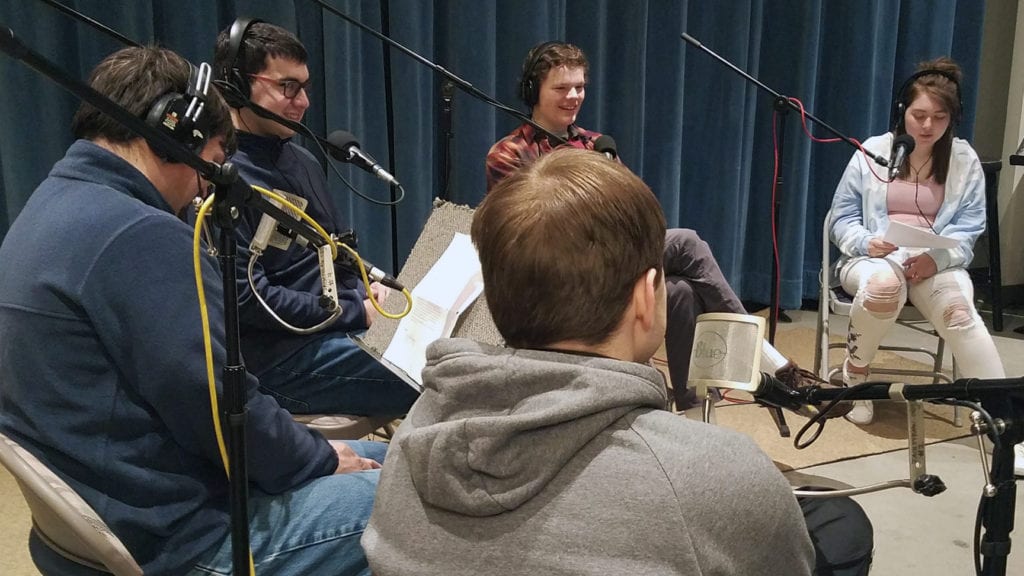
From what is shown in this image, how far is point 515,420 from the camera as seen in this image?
720 millimetres

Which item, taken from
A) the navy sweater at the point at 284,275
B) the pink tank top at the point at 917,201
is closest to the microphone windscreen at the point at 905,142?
the pink tank top at the point at 917,201

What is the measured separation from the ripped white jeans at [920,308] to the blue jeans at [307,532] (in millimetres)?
1912

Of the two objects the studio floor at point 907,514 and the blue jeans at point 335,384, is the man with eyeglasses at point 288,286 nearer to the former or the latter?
the blue jeans at point 335,384

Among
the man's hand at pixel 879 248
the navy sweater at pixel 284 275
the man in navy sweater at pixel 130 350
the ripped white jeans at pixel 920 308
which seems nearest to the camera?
the man in navy sweater at pixel 130 350

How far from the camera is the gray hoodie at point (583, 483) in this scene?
711 mm

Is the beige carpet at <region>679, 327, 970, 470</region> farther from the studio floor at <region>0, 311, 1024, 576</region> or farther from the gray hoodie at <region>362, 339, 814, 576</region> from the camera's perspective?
the gray hoodie at <region>362, 339, 814, 576</region>

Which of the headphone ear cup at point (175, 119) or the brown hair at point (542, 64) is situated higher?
the brown hair at point (542, 64)

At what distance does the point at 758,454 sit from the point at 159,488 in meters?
0.69

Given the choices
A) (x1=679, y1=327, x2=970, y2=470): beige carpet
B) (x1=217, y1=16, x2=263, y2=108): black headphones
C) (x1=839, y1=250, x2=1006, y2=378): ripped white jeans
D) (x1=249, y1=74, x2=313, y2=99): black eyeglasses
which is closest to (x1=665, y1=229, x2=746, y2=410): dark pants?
(x1=679, y1=327, x2=970, y2=470): beige carpet

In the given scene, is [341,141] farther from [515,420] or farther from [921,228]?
[921,228]

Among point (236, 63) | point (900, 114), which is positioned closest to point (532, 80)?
point (236, 63)

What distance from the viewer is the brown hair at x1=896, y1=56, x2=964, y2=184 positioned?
2637 mm

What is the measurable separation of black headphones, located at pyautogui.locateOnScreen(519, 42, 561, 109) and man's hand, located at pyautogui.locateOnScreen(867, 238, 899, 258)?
112cm

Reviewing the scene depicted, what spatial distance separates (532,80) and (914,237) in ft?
3.95
